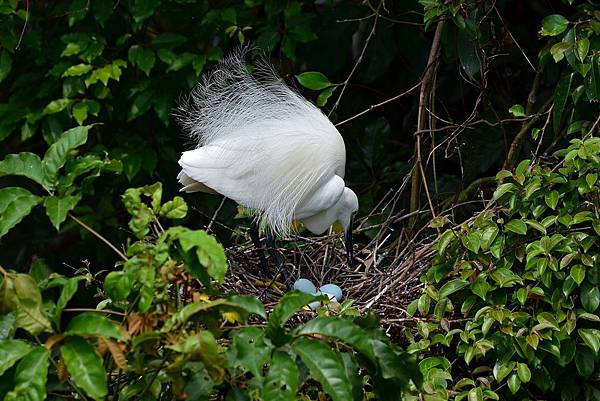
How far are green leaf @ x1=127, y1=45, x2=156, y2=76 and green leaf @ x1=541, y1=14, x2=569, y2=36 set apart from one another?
117cm

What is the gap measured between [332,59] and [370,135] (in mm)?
320

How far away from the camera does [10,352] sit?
1.49 metres

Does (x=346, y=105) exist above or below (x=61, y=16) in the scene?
below

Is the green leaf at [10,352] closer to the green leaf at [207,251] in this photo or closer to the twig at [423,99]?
the green leaf at [207,251]

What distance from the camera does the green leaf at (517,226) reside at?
2191mm

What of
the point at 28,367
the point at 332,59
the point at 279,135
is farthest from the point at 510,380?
the point at 332,59

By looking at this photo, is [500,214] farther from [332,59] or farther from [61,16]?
[61,16]

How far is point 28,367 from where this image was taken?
1.46m

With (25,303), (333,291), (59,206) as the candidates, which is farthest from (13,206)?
(333,291)

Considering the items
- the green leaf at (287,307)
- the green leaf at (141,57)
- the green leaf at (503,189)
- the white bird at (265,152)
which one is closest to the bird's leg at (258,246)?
the white bird at (265,152)

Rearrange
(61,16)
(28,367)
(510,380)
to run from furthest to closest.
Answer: (61,16), (510,380), (28,367)

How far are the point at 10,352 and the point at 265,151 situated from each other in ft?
3.99

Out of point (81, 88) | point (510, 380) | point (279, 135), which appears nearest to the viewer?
point (510, 380)

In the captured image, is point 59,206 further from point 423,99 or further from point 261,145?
point 423,99
